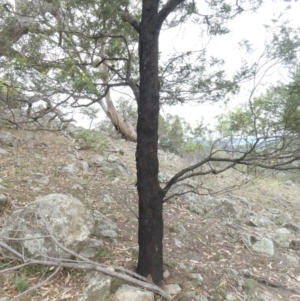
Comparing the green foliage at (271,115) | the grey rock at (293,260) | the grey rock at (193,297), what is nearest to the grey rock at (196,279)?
the grey rock at (193,297)

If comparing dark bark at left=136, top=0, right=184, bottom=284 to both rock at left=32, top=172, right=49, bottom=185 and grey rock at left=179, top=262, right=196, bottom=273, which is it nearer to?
grey rock at left=179, top=262, right=196, bottom=273

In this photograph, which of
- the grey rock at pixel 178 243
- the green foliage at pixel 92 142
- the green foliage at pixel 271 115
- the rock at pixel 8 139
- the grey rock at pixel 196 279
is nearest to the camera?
the green foliage at pixel 271 115

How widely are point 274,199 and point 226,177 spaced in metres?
1.33

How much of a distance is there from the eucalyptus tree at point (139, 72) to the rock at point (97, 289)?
0.32m

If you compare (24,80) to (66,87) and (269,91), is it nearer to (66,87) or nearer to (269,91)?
(66,87)

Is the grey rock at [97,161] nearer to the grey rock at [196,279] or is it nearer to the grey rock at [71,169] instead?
the grey rock at [71,169]

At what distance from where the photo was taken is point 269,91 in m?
2.50

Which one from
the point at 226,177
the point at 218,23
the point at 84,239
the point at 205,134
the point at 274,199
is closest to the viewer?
the point at 84,239

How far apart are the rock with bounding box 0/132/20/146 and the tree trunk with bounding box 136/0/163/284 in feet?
11.7

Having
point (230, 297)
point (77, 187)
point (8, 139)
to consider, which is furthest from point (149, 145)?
point (8, 139)

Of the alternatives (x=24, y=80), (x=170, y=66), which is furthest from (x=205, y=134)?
(x=24, y=80)

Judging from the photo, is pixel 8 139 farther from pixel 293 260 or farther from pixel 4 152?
pixel 293 260

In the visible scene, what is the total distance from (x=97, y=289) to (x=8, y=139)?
3743 millimetres

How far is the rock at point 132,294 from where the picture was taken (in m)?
2.30
